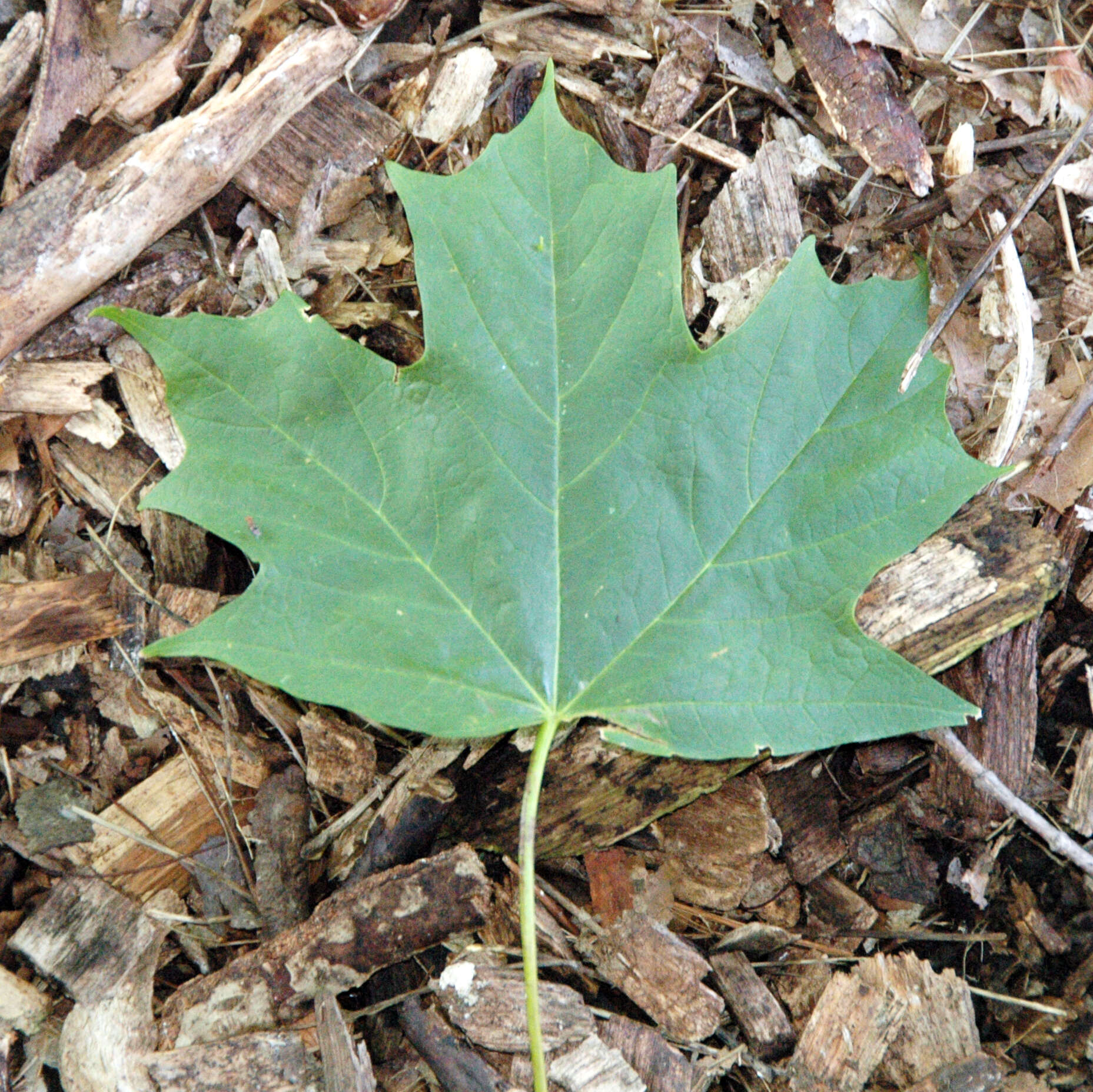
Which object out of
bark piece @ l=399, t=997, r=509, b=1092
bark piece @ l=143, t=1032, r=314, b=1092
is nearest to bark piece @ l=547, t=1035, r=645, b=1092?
bark piece @ l=399, t=997, r=509, b=1092

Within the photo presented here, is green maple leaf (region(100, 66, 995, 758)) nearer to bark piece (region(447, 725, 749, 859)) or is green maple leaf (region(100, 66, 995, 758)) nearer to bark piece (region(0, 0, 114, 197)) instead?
bark piece (region(447, 725, 749, 859))

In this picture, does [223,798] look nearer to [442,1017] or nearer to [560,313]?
[442,1017]

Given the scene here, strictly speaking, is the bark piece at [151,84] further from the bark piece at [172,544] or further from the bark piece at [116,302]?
the bark piece at [172,544]

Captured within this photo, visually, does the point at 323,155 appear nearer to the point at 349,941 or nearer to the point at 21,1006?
the point at 349,941

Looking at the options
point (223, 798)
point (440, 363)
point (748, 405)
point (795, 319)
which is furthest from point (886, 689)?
point (223, 798)

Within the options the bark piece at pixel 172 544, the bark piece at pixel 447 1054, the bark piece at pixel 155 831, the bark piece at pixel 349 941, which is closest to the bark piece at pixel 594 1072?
the bark piece at pixel 447 1054

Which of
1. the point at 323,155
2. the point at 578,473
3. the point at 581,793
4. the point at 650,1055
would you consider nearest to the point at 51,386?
the point at 323,155
